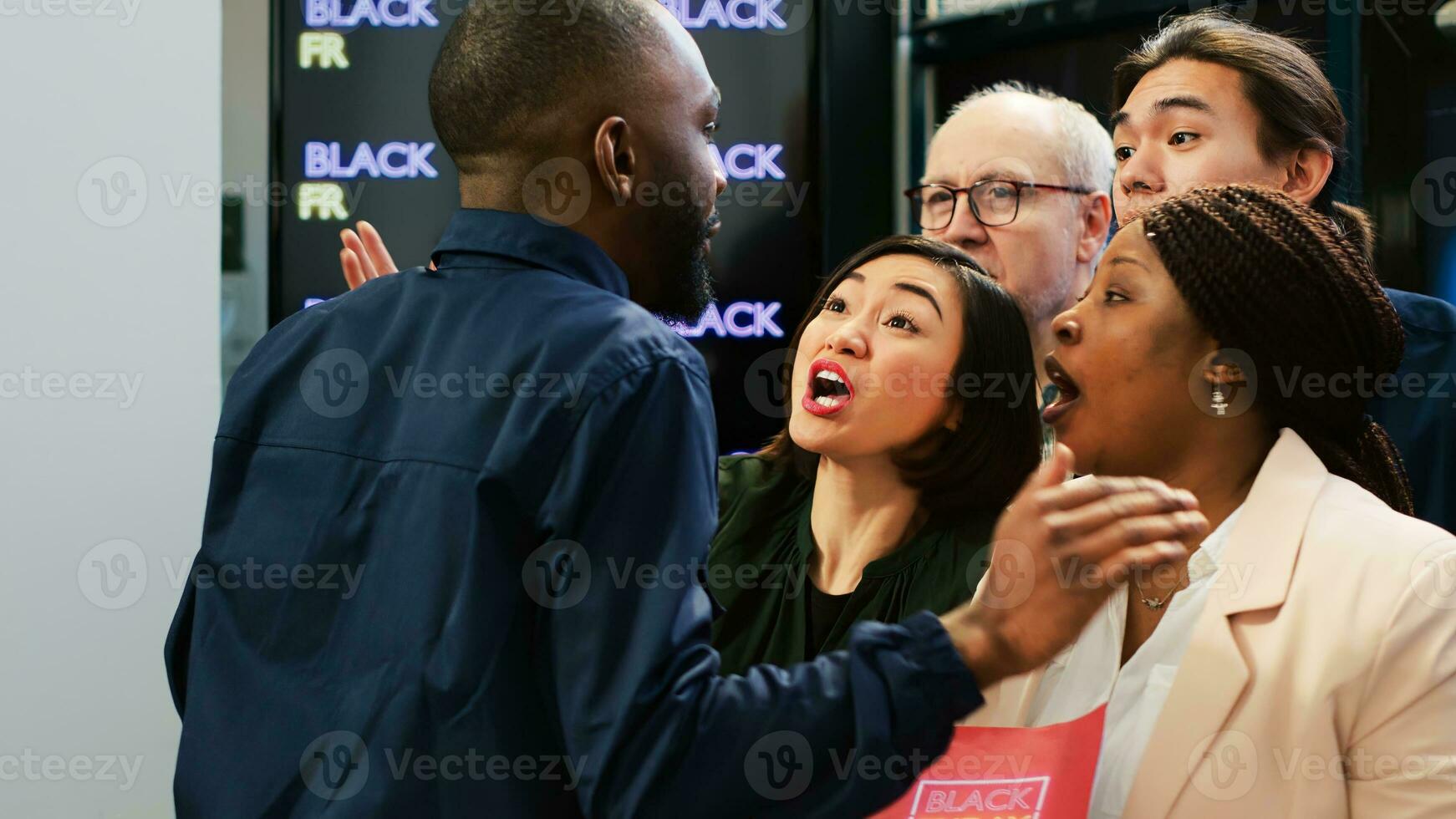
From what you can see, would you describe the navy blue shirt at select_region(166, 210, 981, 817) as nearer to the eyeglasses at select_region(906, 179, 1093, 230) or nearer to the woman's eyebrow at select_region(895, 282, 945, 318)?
the woman's eyebrow at select_region(895, 282, 945, 318)

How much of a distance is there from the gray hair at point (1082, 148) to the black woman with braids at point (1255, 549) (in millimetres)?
1135

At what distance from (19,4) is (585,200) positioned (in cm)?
220

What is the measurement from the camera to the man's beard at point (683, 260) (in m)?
1.46

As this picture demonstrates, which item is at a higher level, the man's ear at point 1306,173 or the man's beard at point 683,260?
the man's ear at point 1306,173

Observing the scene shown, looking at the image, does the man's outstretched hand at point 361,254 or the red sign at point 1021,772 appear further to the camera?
the man's outstretched hand at point 361,254

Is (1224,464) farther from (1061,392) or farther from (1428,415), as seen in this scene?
(1428,415)

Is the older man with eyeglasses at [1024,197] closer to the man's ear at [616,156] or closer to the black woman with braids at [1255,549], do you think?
the black woman with braids at [1255,549]

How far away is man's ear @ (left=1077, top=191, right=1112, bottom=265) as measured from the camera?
2881mm

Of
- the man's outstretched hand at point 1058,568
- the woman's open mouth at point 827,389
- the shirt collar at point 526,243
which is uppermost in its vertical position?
the shirt collar at point 526,243

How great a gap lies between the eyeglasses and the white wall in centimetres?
165

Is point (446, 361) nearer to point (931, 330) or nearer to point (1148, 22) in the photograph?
point (931, 330)

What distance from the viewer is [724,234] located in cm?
336

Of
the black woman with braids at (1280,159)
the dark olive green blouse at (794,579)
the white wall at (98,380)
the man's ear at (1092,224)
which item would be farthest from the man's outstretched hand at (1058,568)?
the white wall at (98,380)

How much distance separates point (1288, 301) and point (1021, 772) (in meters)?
0.66
